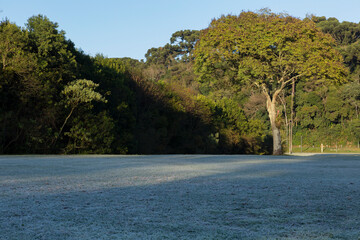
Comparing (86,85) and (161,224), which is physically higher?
(86,85)

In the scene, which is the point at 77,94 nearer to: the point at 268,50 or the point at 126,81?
the point at 126,81

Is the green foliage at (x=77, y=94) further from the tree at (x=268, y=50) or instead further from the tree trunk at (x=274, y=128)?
the tree trunk at (x=274, y=128)

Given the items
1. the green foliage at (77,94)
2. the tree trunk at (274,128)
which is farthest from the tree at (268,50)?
the green foliage at (77,94)

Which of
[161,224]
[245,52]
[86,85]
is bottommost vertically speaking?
[161,224]

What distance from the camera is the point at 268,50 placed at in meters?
22.4

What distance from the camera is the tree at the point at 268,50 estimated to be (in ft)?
72.4

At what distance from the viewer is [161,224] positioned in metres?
3.35

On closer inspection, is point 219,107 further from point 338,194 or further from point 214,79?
point 338,194

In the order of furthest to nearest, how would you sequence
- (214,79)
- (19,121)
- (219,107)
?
(219,107) → (214,79) → (19,121)

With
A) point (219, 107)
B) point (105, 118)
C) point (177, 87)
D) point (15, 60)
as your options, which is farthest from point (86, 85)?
point (219, 107)

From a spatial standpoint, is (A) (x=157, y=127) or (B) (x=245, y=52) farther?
(A) (x=157, y=127)

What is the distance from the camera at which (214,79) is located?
24891mm

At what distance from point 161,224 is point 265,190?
8.89 feet

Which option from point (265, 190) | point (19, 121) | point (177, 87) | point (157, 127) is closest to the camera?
point (265, 190)
